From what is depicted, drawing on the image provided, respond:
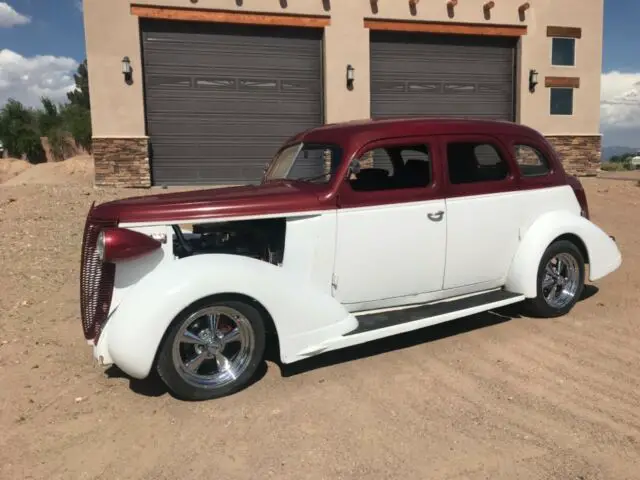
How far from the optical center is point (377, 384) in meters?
3.74

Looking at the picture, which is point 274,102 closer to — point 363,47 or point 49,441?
point 363,47

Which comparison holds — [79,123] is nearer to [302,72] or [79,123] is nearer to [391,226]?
[302,72]

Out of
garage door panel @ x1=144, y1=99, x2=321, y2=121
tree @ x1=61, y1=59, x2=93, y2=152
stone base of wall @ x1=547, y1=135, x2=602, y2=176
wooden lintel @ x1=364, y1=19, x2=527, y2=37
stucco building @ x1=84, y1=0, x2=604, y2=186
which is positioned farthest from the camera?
tree @ x1=61, y1=59, x2=93, y2=152

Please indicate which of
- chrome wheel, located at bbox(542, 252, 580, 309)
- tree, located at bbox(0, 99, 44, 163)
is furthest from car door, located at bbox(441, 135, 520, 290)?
tree, located at bbox(0, 99, 44, 163)

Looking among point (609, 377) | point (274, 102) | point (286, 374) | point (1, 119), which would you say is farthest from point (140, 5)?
point (1, 119)

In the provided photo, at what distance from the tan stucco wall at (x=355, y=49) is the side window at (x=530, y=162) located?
408 inches

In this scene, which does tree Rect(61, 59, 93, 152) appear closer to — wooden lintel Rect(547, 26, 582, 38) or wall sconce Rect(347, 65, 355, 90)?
wall sconce Rect(347, 65, 355, 90)

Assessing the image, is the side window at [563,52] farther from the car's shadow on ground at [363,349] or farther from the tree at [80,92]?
the tree at [80,92]

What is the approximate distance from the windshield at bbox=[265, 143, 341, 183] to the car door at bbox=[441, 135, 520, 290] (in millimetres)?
922

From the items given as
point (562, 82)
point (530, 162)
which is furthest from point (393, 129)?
point (562, 82)

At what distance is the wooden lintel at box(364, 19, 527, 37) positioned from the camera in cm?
1509

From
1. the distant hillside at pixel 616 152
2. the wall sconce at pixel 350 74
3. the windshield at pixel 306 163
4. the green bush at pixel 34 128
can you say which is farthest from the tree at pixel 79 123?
the distant hillside at pixel 616 152

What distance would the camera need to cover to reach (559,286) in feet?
17.0

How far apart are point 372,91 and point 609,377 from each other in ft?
42.2
